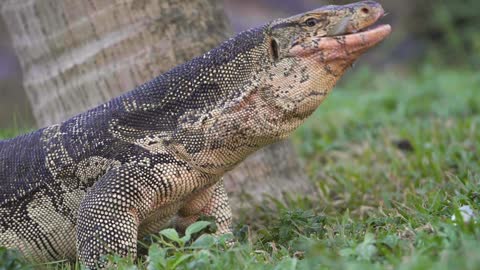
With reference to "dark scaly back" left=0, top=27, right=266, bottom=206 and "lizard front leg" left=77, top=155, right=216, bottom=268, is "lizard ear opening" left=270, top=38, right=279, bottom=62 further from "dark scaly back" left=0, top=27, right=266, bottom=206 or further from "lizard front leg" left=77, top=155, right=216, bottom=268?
"lizard front leg" left=77, top=155, right=216, bottom=268

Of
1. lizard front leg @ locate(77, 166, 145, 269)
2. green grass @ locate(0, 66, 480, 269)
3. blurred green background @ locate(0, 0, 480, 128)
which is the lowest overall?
blurred green background @ locate(0, 0, 480, 128)

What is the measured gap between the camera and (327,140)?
8.20 metres

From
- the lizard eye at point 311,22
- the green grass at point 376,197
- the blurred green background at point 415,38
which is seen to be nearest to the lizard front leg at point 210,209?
the green grass at point 376,197

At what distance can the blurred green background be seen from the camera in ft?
50.7

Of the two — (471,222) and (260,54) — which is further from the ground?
(260,54)

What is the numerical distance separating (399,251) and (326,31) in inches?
54.4

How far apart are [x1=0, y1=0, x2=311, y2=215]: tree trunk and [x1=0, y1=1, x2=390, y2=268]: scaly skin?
140 cm

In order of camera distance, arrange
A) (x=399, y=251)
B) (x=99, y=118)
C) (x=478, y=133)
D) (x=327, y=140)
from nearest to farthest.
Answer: (x=399, y=251) < (x=99, y=118) < (x=478, y=133) < (x=327, y=140)

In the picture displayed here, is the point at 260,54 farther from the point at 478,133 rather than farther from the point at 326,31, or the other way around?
the point at 478,133

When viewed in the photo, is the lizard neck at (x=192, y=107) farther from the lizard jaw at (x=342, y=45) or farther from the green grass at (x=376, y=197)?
the green grass at (x=376, y=197)

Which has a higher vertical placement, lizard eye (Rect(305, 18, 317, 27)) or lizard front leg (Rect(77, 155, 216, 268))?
lizard eye (Rect(305, 18, 317, 27))

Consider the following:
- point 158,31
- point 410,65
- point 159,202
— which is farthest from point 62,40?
point 410,65

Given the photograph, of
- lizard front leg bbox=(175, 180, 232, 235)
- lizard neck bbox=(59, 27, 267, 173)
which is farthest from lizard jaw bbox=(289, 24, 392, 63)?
lizard front leg bbox=(175, 180, 232, 235)

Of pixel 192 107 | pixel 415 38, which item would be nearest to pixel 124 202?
pixel 192 107
